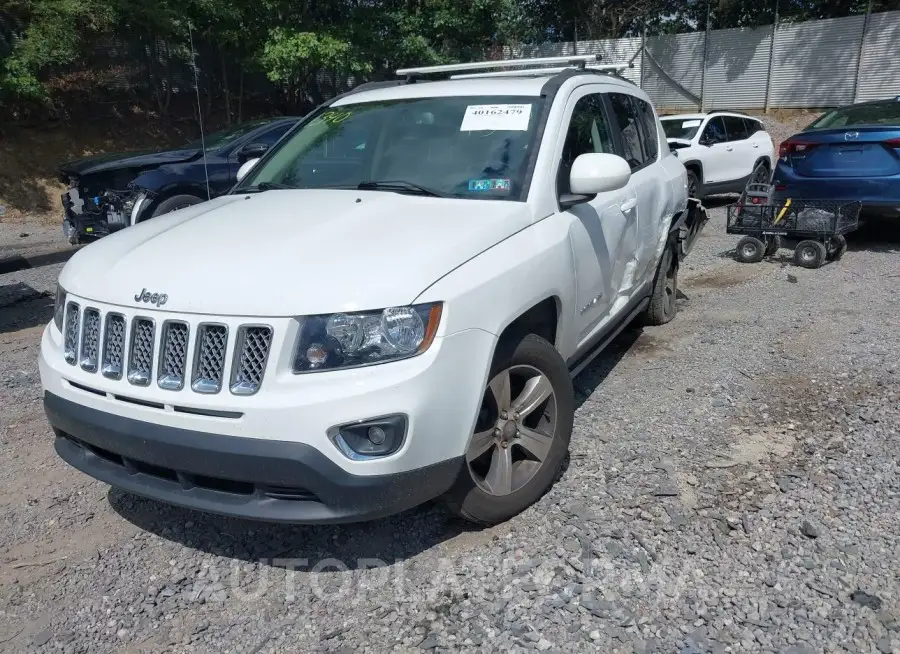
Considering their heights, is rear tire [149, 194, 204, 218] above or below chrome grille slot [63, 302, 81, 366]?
below

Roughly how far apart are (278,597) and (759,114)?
911 inches

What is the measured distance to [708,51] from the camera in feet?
76.5

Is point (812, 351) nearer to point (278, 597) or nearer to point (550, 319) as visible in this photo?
point (550, 319)

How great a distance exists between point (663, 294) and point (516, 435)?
3050 mm

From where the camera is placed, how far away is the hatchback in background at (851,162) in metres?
7.56

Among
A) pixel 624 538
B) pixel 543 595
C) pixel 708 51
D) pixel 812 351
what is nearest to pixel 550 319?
pixel 624 538

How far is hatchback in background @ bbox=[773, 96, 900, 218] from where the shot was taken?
7.56 m

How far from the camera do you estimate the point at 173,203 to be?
848 centimetres

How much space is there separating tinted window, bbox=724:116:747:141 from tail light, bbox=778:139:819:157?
3.91 m

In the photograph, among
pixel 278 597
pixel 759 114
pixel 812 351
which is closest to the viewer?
pixel 278 597

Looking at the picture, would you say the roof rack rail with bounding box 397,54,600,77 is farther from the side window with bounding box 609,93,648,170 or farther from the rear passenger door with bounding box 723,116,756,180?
the rear passenger door with bounding box 723,116,756,180

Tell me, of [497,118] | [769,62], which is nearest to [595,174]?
[497,118]

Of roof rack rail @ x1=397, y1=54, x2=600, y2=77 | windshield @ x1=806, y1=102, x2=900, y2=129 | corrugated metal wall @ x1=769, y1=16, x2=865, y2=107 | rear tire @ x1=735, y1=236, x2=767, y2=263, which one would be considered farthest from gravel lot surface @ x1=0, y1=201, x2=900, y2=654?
corrugated metal wall @ x1=769, y1=16, x2=865, y2=107

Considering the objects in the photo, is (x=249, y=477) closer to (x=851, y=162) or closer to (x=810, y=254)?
(x=810, y=254)
